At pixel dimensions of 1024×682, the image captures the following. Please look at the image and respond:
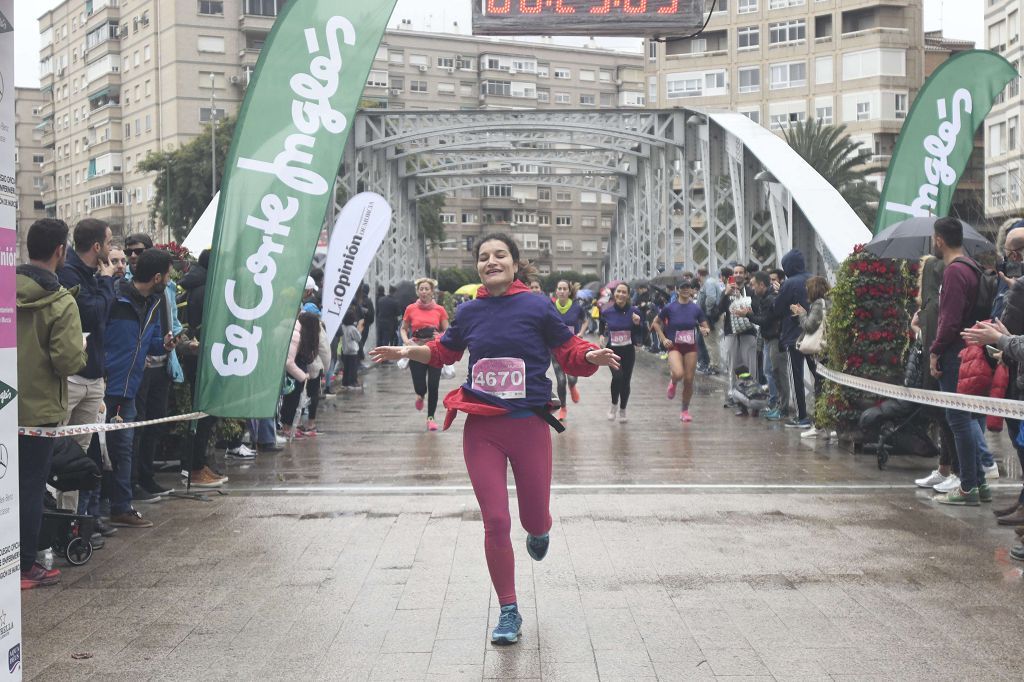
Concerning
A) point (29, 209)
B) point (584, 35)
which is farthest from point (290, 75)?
point (29, 209)

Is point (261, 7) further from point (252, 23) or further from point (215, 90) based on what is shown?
point (215, 90)

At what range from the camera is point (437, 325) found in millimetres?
15242

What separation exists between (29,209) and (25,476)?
12071 cm

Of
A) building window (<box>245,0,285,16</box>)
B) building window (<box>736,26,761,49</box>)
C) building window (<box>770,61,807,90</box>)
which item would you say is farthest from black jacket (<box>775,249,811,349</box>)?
building window (<box>245,0,285,16</box>)

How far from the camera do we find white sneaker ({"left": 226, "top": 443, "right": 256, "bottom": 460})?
1231 centimetres

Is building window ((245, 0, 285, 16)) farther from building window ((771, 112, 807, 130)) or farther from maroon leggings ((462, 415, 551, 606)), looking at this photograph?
maroon leggings ((462, 415, 551, 606))

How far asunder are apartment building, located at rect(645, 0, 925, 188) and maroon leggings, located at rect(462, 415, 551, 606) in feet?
225

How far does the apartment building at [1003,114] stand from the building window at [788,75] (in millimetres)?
15044

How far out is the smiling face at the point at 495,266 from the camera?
575 cm

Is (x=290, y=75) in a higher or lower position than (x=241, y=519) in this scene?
higher

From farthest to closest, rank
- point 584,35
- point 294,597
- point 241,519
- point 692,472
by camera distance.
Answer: point 584,35, point 692,472, point 241,519, point 294,597

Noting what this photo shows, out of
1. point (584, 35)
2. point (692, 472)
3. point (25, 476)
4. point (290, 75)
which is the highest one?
point (584, 35)

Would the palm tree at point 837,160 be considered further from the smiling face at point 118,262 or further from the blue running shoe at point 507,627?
the blue running shoe at point 507,627

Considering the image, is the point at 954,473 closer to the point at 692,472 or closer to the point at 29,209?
the point at 692,472
